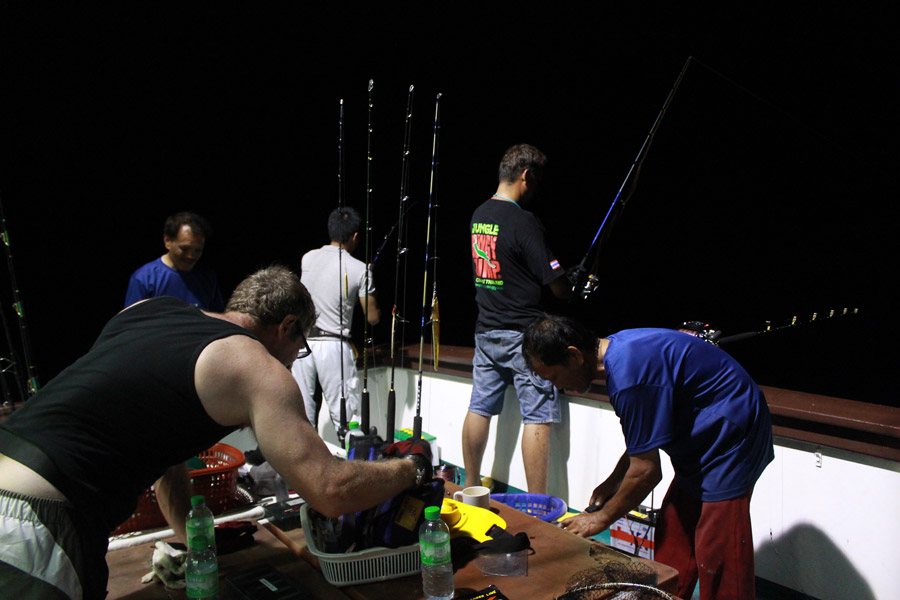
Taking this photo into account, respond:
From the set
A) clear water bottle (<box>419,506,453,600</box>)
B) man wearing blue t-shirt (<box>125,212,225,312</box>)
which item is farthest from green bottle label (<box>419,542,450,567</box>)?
man wearing blue t-shirt (<box>125,212,225,312</box>)

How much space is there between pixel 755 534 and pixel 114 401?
97.3 inches

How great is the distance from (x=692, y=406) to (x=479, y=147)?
4046mm

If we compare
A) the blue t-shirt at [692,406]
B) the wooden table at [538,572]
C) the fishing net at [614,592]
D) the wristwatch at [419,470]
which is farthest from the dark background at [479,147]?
the wristwatch at [419,470]

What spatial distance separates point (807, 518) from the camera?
2.41 meters

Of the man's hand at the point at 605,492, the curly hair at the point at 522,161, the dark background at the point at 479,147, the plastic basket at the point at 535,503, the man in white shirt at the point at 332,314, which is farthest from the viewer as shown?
the man in white shirt at the point at 332,314

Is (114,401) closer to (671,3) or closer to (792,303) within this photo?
(671,3)

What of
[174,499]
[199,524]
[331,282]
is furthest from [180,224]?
[199,524]

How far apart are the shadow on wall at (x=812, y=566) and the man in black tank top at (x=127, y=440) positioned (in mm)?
1944

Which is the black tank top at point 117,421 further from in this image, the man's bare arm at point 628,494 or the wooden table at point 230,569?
the man's bare arm at point 628,494

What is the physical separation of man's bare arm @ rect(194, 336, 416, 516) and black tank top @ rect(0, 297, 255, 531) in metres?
0.04

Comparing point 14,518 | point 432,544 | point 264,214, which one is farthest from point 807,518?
point 264,214

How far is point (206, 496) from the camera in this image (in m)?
1.81

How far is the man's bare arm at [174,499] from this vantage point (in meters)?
1.60

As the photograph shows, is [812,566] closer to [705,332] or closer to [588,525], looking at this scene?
[705,332]
